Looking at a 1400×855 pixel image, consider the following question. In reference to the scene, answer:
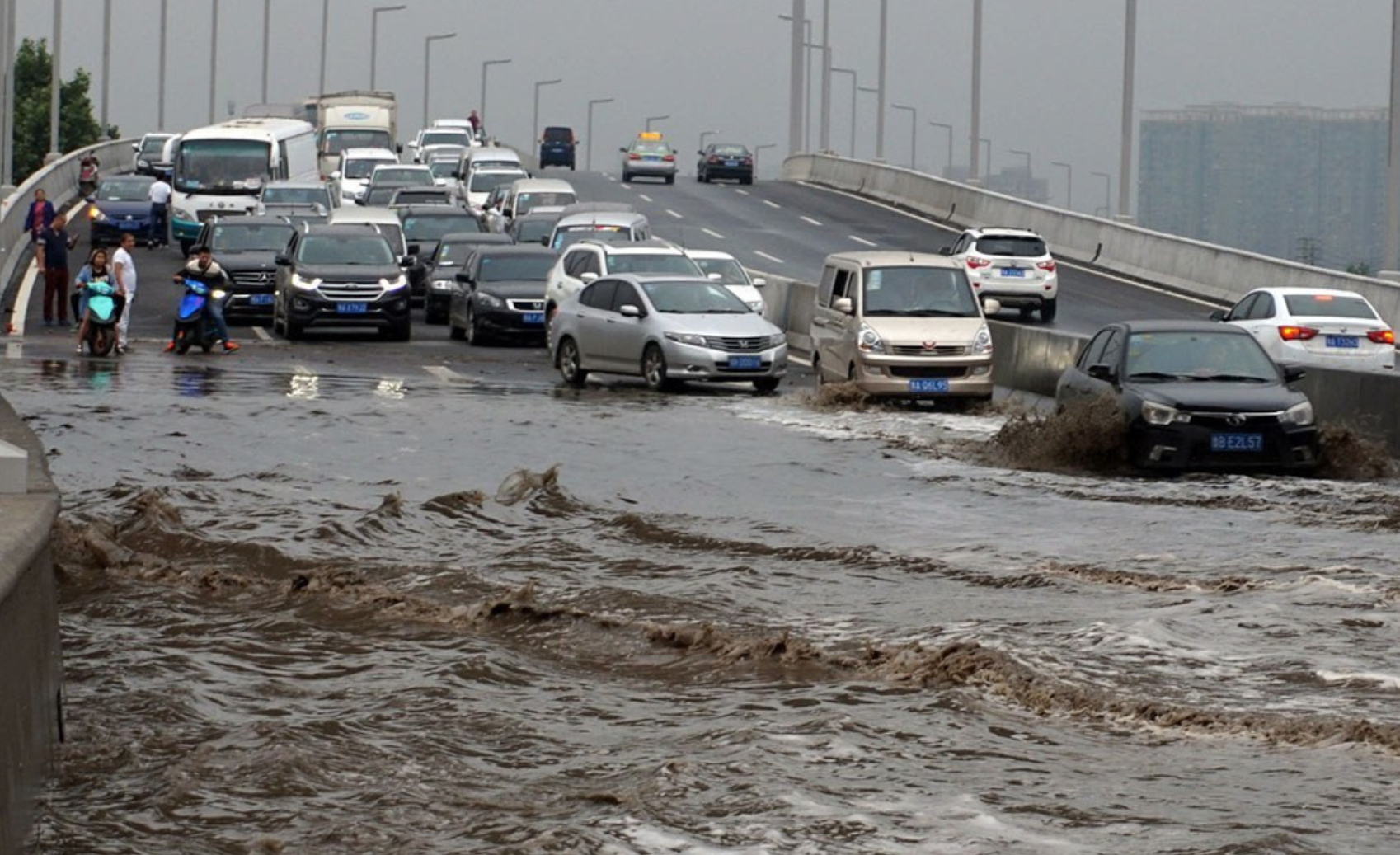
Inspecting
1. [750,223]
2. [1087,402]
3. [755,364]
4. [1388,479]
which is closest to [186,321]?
[755,364]

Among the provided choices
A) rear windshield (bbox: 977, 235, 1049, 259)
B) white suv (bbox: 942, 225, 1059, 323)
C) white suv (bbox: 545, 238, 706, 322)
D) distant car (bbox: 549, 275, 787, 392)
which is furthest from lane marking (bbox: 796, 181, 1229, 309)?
distant car (bbox: 549, 275, 787, 392)

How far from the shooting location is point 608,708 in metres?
11.0

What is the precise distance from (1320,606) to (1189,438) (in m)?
5.66

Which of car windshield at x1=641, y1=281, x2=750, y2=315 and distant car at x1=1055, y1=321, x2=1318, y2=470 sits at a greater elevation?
car windshield at x1=641, y1=281, x2=750, y2=315

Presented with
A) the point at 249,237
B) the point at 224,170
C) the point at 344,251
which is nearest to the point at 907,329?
the point at 344,251

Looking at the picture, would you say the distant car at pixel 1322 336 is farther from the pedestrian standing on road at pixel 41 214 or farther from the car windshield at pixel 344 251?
the pedestrian standing on road at pixel 41 214

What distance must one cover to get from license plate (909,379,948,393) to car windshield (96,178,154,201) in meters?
33.5

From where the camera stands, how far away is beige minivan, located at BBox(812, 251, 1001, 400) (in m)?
25.4

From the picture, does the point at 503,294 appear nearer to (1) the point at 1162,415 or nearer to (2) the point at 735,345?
(2) the point at 735,345

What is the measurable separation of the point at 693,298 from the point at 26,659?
63.8ft

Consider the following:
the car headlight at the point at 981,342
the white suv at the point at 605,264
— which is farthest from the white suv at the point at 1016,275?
the car headlight at the point at 981,342

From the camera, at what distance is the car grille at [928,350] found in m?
25.3

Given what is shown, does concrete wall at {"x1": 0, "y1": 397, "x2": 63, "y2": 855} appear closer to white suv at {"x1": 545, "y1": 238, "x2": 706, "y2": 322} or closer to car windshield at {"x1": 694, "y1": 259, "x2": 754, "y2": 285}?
white suv at {"x1": 545, "y1": 238, "x2": 706, "y2": 322}

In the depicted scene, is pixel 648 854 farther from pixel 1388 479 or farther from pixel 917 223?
pixel 917 223
